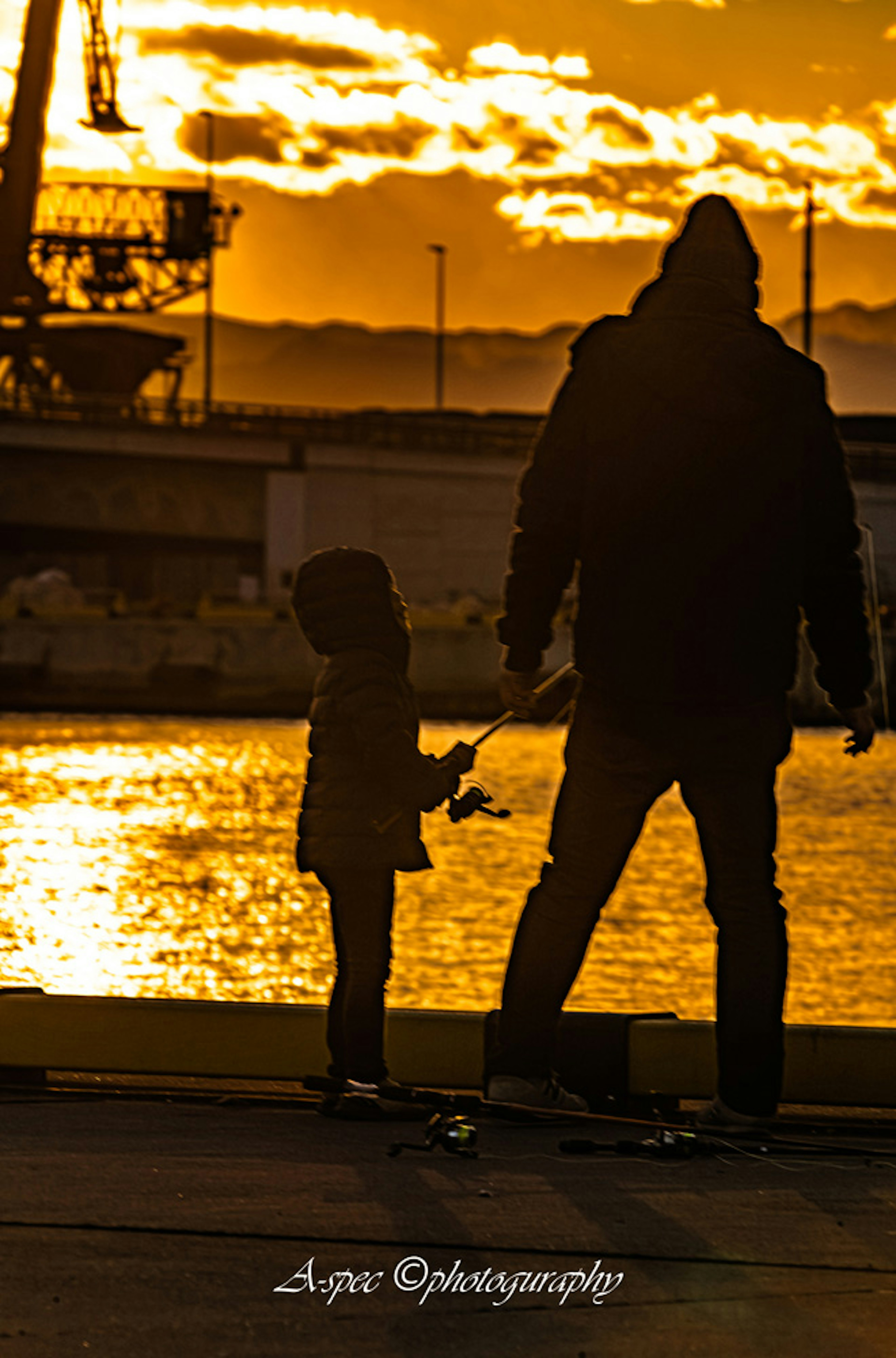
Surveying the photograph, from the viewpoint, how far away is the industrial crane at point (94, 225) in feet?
224

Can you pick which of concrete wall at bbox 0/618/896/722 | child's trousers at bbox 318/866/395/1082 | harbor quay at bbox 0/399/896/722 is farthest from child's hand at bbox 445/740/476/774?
harbor quay at bbox 0/399/896/722

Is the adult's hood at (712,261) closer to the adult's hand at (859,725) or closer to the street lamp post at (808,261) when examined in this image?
the adult's hand at (859,725)

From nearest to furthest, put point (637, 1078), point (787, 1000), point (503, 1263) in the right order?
point (503, 1263)
point (637, 1078)
point (787, 1000)

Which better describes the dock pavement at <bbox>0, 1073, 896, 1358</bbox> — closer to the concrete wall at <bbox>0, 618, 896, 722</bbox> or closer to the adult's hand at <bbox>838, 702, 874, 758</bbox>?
the adult's hand at <bbox>838, 702, 874, 758</bbox>

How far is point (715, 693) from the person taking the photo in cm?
450

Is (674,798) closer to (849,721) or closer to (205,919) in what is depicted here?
(205,919)

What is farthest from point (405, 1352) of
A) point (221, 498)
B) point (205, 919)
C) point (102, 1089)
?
point (221, 498)

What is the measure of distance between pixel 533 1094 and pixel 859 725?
112cm

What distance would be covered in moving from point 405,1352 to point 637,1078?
181 centimetres

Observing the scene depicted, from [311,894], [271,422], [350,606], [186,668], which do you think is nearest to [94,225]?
[271,422]

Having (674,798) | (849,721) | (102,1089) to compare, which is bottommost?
(674,798)

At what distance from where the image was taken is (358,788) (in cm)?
483

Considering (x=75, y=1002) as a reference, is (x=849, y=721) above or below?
above

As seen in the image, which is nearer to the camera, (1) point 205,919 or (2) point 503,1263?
(2) point 503,1263
